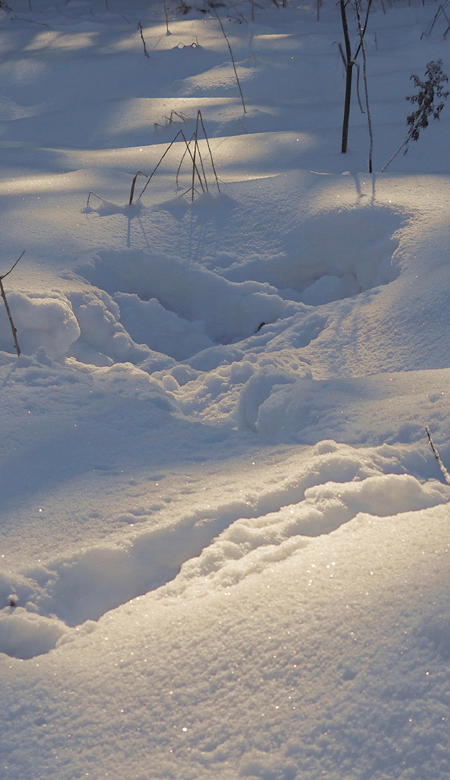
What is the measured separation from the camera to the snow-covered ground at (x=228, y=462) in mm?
853

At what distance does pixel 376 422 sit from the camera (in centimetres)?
153

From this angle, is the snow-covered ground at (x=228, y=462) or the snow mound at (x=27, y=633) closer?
the snow-covered ground at (x=228, y=462)

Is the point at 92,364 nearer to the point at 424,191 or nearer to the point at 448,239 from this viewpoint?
the point at 448,239

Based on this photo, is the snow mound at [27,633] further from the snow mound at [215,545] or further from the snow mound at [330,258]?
the snow mound at [330,258]

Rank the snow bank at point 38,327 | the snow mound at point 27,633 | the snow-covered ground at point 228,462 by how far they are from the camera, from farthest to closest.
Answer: the snow bank at point 38,327, the snow mound at point 27,633, the snow-covered ground at point 228,462

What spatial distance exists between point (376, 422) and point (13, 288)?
4.08 ft

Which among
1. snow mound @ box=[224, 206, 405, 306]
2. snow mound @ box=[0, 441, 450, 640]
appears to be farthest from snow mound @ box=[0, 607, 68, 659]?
snow mound @ box=[224, 206, 405, 306]

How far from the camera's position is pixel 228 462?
1.49 m

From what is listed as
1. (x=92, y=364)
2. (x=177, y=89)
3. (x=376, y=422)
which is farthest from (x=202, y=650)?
(x=177, y=89)

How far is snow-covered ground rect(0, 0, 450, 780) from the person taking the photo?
0.85 metres

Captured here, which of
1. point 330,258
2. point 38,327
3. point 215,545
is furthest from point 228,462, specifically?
point 330,258

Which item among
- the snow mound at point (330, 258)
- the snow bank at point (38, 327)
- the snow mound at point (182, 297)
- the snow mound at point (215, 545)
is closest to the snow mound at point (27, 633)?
the snow mound at point (215, 545)

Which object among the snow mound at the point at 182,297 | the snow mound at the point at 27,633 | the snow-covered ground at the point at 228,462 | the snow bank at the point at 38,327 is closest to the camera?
the snow-covered ground at the point at 228,462

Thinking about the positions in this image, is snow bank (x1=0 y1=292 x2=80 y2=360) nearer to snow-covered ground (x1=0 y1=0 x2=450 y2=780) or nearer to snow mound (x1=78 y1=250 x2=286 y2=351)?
snow-covered ground (x1=0 y1=0 x2=450 y2=780)
